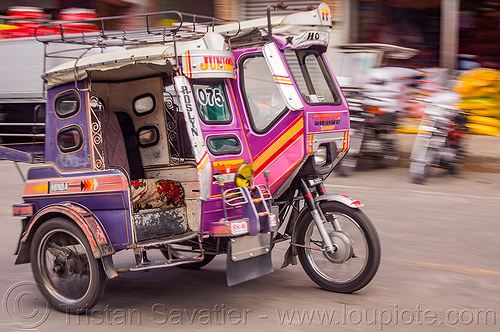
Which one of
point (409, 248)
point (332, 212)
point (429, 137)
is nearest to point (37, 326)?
point (332, 212)

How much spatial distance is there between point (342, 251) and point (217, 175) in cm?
124

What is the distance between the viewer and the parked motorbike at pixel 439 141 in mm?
10974

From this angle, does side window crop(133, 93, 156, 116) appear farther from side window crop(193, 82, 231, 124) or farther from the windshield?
the windshield

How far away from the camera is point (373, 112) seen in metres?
12.0

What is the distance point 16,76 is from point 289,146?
12760 mm

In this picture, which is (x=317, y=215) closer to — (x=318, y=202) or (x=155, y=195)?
(x=318, y=202)

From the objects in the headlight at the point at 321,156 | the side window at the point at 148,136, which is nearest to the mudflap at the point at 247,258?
the headlight at the point at 321,156

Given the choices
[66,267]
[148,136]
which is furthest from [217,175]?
[148,136]

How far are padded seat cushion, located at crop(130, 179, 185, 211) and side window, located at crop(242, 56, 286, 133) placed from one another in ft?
3.14

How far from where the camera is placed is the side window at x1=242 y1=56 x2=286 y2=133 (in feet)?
18.4

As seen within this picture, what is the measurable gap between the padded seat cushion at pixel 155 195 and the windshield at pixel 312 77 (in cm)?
145

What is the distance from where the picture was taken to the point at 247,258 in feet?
16.8

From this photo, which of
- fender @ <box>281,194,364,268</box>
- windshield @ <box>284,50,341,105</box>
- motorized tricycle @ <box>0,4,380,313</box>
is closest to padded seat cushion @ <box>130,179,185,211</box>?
motorized tricycle @ <box>0,4,380,313</box>

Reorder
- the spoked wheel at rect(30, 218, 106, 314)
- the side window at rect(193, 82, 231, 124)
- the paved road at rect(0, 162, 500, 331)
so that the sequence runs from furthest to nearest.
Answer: the side window at rect(193, 82, 231, 124) < the spoked wheel at rect(30, 218, 106, 314) < the paved road at rect(0, 162, 500, 331)
